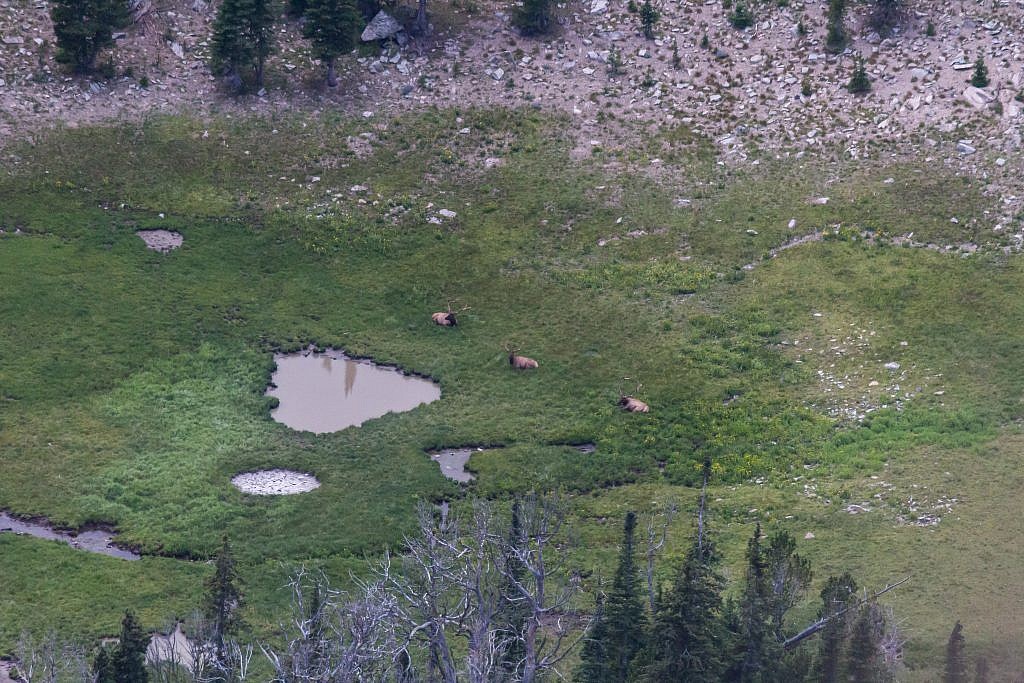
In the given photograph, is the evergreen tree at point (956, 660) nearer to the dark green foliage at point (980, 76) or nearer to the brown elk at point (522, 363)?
the brown elk at point (522, 363)

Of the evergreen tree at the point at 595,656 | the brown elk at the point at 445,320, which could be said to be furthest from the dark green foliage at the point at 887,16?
the evergreen tree at the point at 595,656

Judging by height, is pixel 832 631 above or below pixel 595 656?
above

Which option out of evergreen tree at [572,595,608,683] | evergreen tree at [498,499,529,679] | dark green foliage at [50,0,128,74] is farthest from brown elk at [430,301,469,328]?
dark green foliage at [50,0,128,74]

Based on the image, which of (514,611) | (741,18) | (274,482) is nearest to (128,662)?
(514,611)

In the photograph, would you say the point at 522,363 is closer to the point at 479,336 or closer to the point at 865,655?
the point at 479,336

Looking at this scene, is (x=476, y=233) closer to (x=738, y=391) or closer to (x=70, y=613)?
(x=738, y=391)
